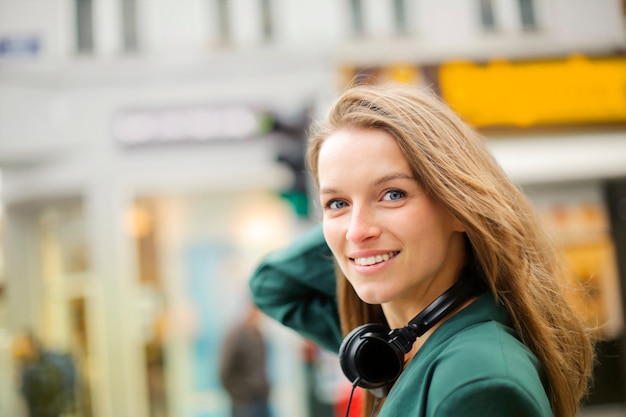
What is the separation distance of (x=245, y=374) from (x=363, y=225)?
5.25 metres

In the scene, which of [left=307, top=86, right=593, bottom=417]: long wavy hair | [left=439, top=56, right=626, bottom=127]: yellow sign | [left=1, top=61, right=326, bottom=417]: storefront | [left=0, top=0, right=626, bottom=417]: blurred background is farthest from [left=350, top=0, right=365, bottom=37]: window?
[left=307, top=86, right=593, bottom=417]: long wavy hair

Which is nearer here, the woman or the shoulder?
the shoulder

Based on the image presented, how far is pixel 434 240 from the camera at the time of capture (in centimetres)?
132

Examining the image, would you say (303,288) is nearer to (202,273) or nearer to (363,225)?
(363,225)

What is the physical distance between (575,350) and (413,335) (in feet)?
1.35

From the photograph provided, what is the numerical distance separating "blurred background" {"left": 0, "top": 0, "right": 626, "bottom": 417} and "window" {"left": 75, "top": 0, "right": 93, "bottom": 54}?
0.7 inches

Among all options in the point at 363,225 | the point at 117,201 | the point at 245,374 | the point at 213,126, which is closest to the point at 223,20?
the point at 213,126

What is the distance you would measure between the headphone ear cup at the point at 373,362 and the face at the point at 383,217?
9 centimetres

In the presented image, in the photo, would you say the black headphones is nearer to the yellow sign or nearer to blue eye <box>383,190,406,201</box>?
blue eye <box>383,190,406,201</box>

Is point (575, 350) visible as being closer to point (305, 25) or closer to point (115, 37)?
point (305, 25)

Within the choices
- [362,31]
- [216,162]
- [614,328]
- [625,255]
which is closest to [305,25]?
[362,31]

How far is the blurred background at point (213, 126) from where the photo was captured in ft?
24.0

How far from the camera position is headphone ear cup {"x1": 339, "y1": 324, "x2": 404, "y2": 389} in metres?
1.34

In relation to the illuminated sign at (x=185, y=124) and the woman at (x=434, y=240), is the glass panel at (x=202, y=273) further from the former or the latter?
the woman at (x=434, y=240)
